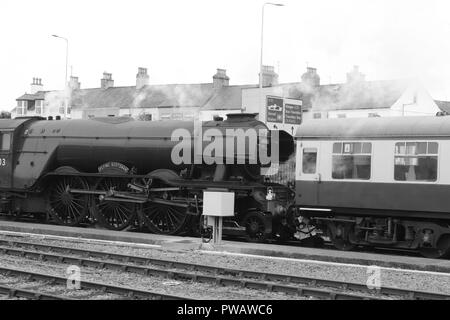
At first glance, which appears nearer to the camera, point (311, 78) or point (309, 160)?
point (309, 160)

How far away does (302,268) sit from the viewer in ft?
38.5

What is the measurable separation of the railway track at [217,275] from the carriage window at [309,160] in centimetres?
398

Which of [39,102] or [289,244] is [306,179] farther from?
[39,102]

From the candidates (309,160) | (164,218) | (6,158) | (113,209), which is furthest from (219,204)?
(6,158)

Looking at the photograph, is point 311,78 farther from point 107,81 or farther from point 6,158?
point 107,81

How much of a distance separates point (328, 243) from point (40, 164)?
344 inches

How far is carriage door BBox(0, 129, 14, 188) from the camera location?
65.1 feet

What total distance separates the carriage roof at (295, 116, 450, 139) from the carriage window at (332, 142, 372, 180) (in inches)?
8.0

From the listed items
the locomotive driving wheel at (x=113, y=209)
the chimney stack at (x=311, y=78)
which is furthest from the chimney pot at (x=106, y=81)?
the locomotive driving wheel at (x=113, y=209)

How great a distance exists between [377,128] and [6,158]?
11.7 meters

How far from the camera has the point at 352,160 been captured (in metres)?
13.6

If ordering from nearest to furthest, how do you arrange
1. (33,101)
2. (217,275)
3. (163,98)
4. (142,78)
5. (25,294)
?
(25,294), (217,275), (142,78), (163,98), (33,101)
